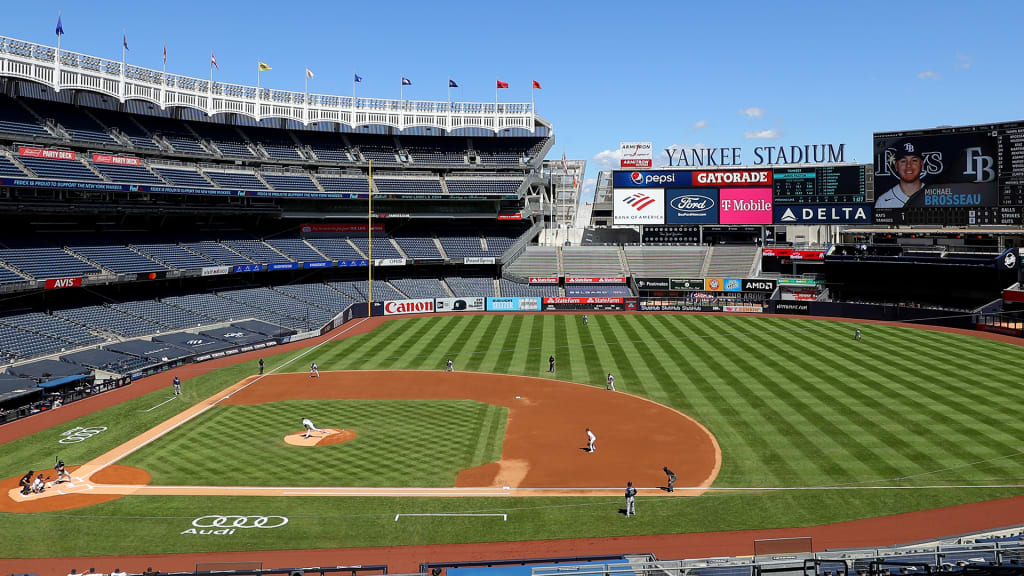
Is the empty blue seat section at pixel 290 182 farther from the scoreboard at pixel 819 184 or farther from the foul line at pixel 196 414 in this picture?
the scoreboard at pixel 819 184

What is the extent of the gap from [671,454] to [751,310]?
150 ft

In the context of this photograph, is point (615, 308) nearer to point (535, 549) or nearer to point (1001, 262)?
point (1001, 262)

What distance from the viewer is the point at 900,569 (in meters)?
13.8

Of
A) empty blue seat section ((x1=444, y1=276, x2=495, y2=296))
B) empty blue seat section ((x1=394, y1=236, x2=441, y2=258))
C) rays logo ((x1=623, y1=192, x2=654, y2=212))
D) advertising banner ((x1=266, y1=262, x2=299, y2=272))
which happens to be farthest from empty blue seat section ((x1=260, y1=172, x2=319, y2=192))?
rays logo ((x1=623, y1=192, x2=654, y2=212))

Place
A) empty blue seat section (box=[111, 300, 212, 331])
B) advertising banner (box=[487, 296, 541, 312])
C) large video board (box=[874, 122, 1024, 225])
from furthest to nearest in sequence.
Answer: advertising banner (box=[487, 296, 541, 312]) → large video board (box=[874, 122, 1024, 225]) → empty blue seat section (box=[111, 300, 212, 331])

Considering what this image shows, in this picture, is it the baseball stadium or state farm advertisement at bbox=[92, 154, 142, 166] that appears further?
state farm advertisement at bbox=[92, 154, 142, 166]

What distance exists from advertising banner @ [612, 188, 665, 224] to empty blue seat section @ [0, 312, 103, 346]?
175 feet

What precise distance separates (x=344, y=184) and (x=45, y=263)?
32969 mm

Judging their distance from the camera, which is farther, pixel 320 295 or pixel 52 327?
pixel 320 295

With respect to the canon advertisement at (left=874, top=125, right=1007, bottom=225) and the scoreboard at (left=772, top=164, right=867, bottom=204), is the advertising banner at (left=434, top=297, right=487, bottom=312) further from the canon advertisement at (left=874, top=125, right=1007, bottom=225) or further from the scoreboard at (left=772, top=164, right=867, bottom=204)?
the canon advertisement at (left=874, top=125, right=1007, bottom=225)

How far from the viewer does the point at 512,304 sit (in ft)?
241

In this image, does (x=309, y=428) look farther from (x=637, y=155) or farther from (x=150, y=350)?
(x=637, y=155)

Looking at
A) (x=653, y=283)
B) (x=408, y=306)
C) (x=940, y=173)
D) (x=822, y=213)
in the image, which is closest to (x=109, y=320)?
(x=408, y=306)

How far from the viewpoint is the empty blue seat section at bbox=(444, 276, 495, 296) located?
76750 millimetres
